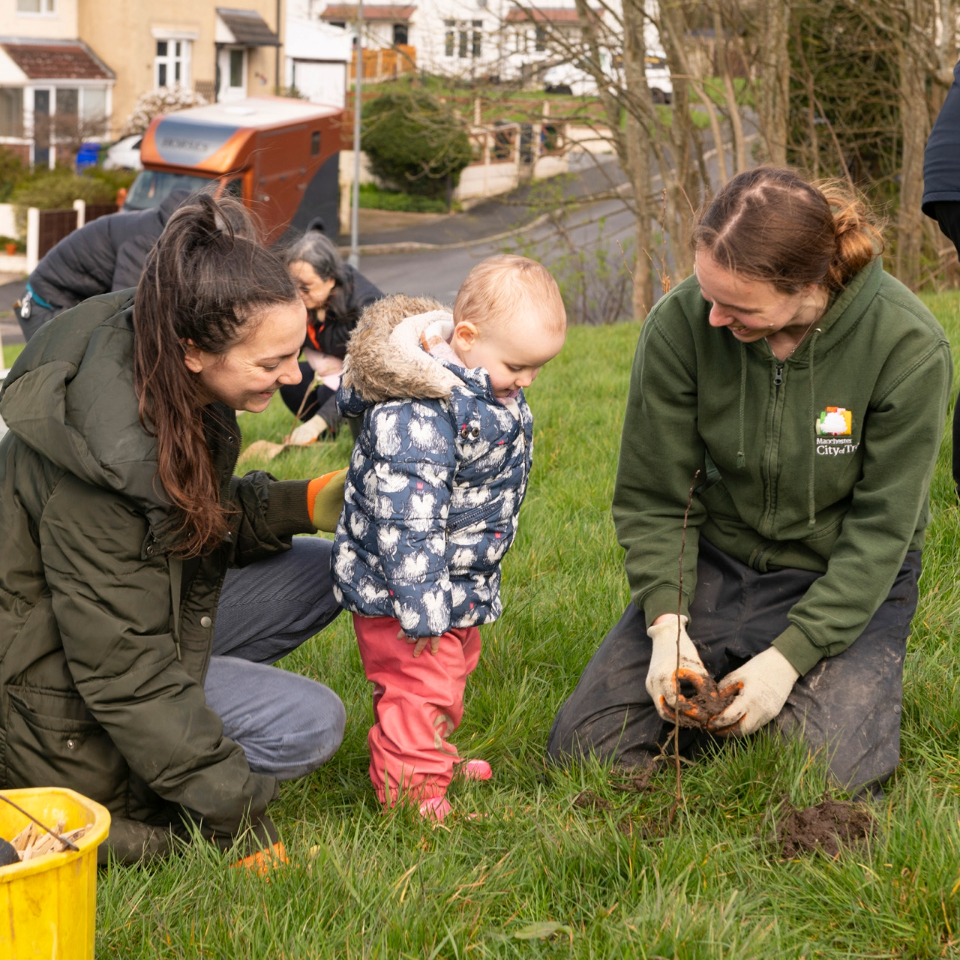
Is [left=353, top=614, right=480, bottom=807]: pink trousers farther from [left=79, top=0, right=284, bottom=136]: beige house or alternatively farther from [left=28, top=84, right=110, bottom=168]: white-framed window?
[left=79, top=0, right=284, bottom=136]: beige house

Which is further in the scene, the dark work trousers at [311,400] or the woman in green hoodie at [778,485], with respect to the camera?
the dark work trousers at [311,400]

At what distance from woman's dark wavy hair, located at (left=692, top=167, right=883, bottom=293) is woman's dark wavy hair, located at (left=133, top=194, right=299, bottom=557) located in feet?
3.38

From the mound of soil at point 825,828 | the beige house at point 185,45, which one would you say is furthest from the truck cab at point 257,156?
the mound of soil at point 825,828

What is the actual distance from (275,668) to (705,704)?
3.58 ft

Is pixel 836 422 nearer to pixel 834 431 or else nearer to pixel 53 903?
A: pixel 834 431

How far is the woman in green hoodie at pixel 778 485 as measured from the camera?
2662mm

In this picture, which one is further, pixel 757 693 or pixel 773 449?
pixel 773 449

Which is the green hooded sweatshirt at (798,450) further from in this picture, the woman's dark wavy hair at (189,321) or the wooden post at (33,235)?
the wooden post at (33,235)

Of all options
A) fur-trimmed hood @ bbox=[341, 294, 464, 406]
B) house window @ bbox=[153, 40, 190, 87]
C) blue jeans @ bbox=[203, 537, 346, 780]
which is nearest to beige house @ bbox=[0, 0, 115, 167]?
house window @ bbox=[153, 40, 190, 87]

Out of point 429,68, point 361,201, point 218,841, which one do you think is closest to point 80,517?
point 218,841

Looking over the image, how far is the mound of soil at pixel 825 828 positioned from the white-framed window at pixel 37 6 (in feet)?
125

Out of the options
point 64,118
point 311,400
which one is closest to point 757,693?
point 311,400

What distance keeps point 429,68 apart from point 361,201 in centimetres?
2248

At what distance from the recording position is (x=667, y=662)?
2.82 meters
